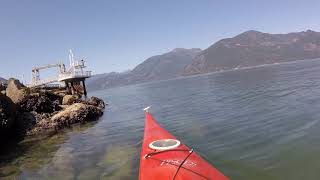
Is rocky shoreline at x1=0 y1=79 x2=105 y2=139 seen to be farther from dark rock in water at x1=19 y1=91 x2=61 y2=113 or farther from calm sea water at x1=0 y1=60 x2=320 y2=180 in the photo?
calm sea water at x1=0 y1=60 x2=320 y2=180

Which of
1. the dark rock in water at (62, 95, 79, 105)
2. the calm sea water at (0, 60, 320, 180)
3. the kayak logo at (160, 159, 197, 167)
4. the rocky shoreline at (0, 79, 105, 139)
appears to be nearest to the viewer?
the kayak logo at (160, 159, 197, 167)

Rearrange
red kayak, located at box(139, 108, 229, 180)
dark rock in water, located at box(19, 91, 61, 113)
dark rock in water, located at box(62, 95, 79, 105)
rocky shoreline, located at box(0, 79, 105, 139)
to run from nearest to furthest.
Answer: red kayak, located at box(139, 108, 229, 180) < rocky shoreline, located at box(0, 79, 105, 139) < dark rock in water, located at box(19, 91, 61, 113) < dark rock in water, located at box(62, 95, 79, 105)

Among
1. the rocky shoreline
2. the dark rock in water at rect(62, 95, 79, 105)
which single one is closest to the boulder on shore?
the rocky shoreline

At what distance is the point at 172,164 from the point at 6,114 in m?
21.3

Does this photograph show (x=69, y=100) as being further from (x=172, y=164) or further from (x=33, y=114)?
(x=172, y=164)

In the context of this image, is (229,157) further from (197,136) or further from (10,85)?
(10,85)

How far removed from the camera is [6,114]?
27.6 metres

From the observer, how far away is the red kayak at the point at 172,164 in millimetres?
10352

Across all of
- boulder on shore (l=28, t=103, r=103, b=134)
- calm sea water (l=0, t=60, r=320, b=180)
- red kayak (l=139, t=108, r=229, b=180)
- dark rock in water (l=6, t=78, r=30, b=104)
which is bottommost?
calm sea water (l=0, t=60, r=320, b=180)

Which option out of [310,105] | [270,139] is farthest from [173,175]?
[310,105]

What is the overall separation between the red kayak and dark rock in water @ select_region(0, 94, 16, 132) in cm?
1808

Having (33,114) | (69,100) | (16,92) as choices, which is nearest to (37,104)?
(33,114)

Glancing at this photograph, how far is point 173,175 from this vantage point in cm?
1026

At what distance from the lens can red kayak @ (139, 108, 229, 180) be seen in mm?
10352
